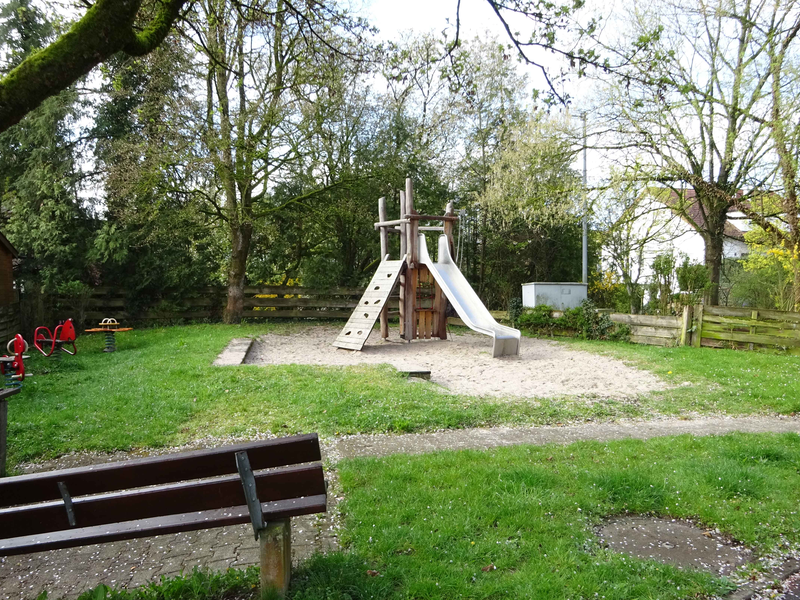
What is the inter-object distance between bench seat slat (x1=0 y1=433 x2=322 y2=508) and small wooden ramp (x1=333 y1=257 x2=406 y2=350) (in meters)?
9.99

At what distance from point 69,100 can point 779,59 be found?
19.0 m

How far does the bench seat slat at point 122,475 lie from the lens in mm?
2322

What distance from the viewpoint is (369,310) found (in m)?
13.1

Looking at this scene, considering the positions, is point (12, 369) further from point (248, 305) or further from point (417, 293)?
Answer: point (248, 305)

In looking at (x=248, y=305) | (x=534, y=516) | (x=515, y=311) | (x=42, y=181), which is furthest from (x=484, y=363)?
(x=42, y=181)

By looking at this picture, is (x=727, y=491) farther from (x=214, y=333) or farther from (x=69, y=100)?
(x=69, y=100)

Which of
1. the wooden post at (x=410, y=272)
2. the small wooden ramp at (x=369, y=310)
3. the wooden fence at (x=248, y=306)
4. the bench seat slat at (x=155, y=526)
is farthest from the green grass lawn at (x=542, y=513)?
the wooden fence at (x=248, y=306)

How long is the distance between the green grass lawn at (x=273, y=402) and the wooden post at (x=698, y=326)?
263 cm

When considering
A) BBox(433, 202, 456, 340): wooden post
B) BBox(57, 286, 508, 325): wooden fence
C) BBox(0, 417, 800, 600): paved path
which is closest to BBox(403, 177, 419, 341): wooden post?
BBox(433, 202, 456, 340): wooden post

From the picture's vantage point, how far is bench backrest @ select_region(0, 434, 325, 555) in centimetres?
234

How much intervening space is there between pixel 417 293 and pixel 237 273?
6.61 metres

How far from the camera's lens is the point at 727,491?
156 inches

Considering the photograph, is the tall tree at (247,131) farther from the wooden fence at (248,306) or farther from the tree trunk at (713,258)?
the tree trunk at (713,258)

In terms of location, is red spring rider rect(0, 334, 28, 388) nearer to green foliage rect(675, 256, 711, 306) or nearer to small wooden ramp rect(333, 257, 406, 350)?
small wooden ramp rect(333, 257, 406, 350)
